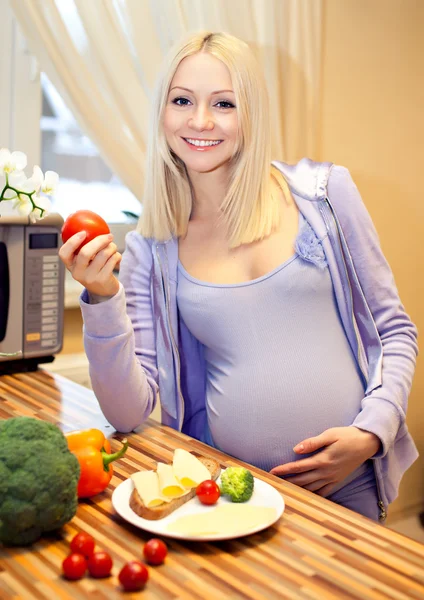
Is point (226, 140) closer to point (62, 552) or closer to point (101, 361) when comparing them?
point (101, 361)

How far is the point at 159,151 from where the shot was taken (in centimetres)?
145

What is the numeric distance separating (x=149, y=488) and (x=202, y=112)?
73cm

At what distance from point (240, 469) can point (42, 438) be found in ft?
0.90

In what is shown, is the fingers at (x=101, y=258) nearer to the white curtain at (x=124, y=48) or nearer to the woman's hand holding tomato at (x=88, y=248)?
the woman's hand holding tomato at (x=88, y=248)

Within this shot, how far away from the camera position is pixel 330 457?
130cm

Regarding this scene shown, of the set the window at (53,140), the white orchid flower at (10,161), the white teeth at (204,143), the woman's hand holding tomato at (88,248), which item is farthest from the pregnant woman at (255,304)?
the window at (53,140)

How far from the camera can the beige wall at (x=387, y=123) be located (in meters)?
2.53

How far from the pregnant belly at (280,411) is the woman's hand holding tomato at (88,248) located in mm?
375

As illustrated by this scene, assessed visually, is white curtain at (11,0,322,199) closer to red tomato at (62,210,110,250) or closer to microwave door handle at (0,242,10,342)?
microwave door handle at (0,242,10,342)

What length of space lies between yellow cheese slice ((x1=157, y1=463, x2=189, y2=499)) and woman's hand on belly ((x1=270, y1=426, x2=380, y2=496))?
35cm

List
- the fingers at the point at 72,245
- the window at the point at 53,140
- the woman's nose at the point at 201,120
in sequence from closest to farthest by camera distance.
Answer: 1. the fingers at the point at 72,245
2. the woman's nose at the point at 201,120
3. the window at the point at 53,140

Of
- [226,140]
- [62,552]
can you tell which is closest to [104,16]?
[226,140]

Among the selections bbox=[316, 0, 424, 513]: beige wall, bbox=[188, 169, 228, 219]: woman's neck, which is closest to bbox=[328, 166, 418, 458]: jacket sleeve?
bbox=[188, 169, 228, 219]: woman's neck

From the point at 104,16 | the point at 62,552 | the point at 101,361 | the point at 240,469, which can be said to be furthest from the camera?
the point at 104,16
